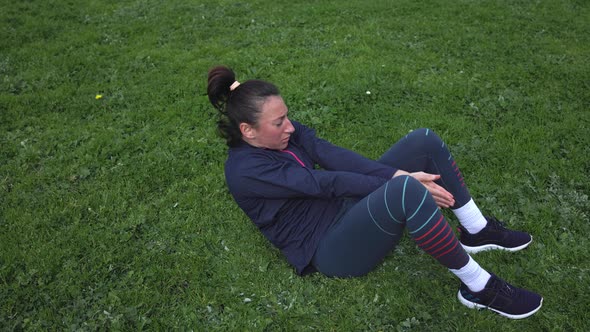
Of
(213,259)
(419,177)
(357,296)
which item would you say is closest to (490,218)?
(419,177)

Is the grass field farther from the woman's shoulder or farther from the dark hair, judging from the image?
the dark hair

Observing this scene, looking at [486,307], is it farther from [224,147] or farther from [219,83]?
[224,147]

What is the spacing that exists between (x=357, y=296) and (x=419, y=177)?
3.33 ft

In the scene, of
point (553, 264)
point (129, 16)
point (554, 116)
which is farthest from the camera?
point (129, 16)

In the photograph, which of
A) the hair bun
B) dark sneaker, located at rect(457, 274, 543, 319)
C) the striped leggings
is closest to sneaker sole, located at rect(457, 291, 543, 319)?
dark sneaker, located at rect(457, 274, 543, 319)

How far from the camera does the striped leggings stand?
3.18 m

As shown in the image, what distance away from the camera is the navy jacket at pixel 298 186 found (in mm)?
3416

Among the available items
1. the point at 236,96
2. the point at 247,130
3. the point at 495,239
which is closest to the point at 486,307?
the point at 495,239

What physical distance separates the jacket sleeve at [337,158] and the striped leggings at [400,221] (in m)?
0.30

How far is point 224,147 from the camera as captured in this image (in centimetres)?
568

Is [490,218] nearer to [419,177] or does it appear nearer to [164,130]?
[419,177]

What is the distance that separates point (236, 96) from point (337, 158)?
3.19 ft

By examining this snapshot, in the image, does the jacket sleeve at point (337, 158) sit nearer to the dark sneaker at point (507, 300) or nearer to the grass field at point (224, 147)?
the grass field at point (224, 147)

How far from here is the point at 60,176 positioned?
5270 millimetres
